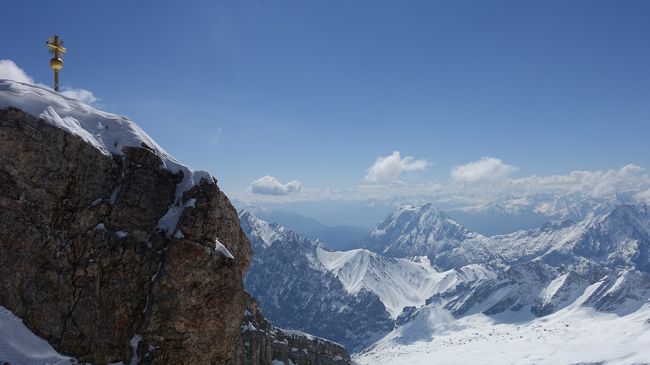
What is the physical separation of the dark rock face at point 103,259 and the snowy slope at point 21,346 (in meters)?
0.55

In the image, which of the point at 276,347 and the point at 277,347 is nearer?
the point at 276,347

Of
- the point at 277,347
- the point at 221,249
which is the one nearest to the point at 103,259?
the point at 221,249

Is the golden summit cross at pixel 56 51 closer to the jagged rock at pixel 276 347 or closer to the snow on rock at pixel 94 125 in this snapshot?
the snow on rock at pixel 94 125

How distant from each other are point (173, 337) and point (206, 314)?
9.25 feet

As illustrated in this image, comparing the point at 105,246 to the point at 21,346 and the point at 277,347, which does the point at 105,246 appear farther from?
the point at 277,347

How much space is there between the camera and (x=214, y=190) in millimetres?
38281

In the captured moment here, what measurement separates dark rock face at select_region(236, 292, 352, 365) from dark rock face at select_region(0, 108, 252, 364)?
128 feet

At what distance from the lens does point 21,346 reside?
30250 millimetres

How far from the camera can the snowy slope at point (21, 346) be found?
29.6 meters

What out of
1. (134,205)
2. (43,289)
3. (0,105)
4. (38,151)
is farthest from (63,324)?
(0,105)

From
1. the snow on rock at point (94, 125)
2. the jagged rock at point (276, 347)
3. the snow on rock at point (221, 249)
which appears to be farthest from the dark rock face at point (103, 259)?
the jagged rock at point (276, 347)

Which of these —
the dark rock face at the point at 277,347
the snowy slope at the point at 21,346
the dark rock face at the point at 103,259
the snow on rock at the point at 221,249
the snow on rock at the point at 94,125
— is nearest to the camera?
the snowy slope at the point at 21,346

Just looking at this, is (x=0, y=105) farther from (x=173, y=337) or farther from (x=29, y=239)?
(x=173, y=337)

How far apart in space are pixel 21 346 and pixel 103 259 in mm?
7322
